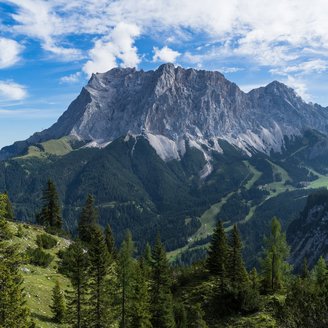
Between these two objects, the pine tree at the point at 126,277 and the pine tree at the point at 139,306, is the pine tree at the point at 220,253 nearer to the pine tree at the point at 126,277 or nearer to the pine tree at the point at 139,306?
the pine tree at the point at 139,306

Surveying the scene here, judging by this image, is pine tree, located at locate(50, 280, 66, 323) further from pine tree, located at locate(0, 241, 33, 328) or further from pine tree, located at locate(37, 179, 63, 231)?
pine tree, located at locate(37, 179, 63, 231)

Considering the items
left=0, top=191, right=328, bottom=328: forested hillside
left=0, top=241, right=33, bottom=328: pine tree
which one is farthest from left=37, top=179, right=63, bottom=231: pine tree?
left=0, top=241, right=33, bottom=328: pine tree

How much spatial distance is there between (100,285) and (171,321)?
1525cm

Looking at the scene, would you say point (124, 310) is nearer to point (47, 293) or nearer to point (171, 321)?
point (171, 321)

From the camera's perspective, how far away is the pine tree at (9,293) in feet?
95.6

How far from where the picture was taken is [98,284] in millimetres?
42656

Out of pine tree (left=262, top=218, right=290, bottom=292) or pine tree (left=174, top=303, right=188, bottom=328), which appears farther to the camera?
pine tree (left=262, top=218, right=290, bottom=292)

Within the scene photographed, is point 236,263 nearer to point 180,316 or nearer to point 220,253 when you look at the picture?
point 220,253

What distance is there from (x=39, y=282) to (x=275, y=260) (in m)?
38.7

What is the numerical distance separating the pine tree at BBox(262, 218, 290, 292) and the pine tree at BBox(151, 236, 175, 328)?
60.5ft

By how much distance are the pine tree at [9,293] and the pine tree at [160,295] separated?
26.6m

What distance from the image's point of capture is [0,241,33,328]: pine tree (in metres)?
29.1

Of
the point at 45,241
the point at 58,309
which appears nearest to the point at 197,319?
the point at 58,309

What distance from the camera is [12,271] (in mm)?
31219
